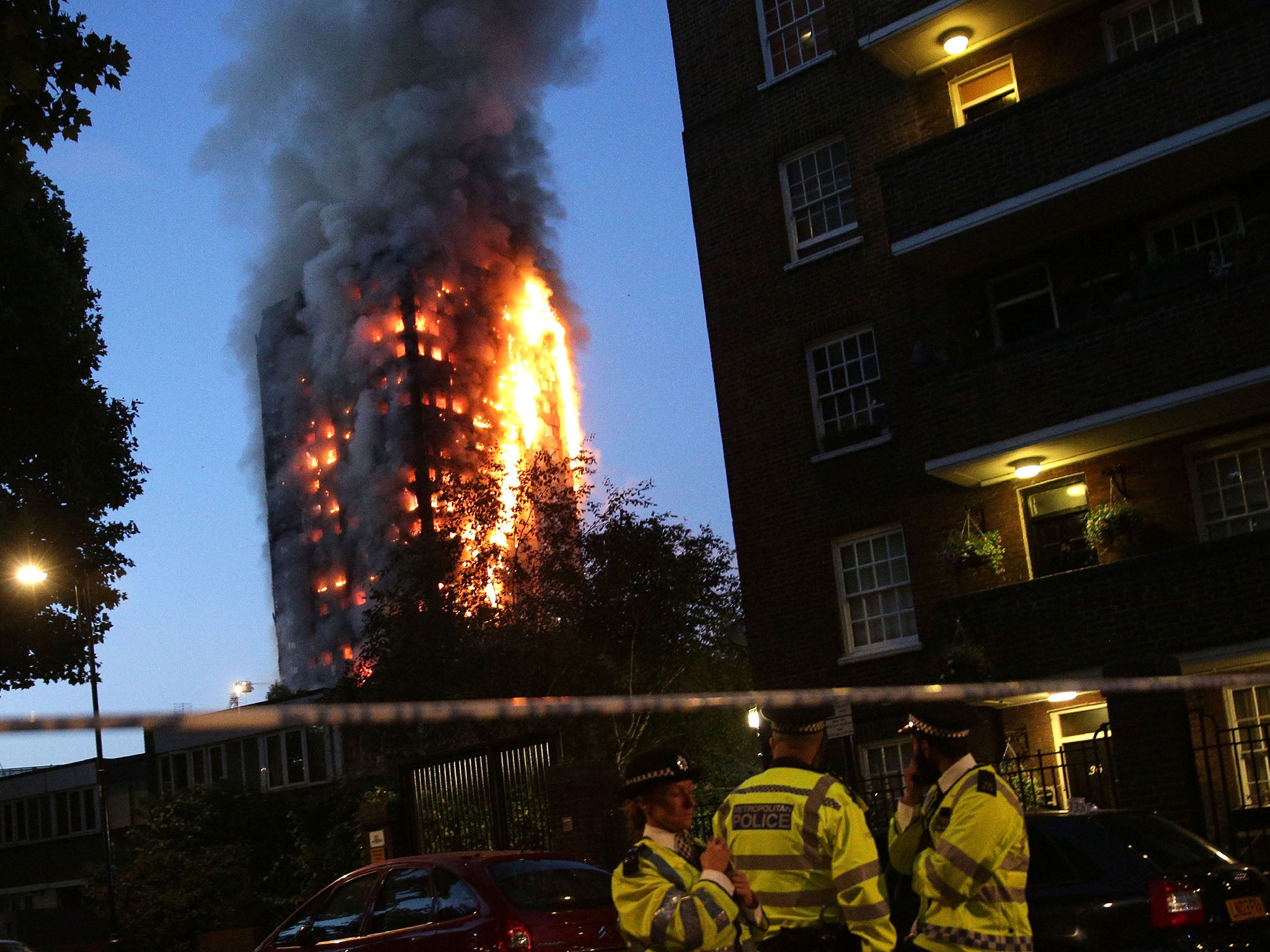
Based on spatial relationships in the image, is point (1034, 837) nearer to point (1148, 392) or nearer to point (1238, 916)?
point (1238, 916)

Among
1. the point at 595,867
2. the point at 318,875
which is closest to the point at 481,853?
the point at 595,867

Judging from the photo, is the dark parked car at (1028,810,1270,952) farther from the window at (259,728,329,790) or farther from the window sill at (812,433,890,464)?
the window at (259,728,329,790)

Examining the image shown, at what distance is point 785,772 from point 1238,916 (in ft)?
11.7

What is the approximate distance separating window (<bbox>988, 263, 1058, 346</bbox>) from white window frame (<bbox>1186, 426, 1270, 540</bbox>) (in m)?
2.57

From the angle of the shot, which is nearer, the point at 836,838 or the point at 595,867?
the point at 836,838

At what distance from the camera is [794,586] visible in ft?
70.7

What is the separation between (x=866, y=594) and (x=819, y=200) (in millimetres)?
6128

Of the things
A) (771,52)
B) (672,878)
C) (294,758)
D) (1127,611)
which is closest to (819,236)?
(771,52)

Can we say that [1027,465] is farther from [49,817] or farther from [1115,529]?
[49,817]

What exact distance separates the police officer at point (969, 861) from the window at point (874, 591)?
15.0 meters

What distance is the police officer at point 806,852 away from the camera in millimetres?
5051

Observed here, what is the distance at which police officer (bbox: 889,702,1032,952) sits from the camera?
5.29 metres

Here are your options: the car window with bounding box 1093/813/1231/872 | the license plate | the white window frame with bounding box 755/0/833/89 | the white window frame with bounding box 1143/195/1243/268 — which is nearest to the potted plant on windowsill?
the white window frame with bounding box 1143/195/1243/268

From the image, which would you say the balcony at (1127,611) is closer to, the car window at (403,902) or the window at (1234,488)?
the window at (1234,488)
